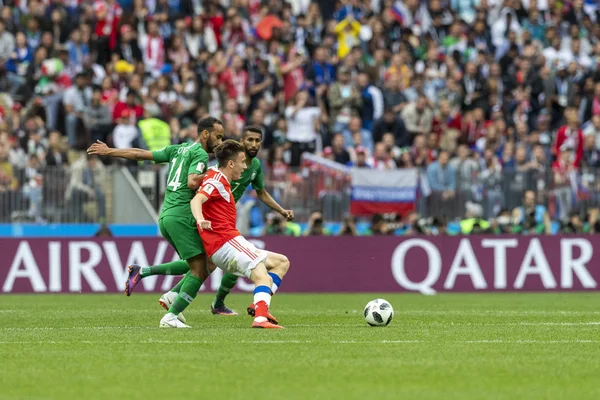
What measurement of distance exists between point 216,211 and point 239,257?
1.87 feet

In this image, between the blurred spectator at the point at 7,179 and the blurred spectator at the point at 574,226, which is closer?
the blurred spectator at the point at 7,179

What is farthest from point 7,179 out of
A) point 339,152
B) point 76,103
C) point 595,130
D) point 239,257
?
point 595,130

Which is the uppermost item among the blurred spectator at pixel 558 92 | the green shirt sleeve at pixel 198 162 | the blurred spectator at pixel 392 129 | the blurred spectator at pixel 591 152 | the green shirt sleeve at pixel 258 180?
the blurred spectator at pixel 558 92

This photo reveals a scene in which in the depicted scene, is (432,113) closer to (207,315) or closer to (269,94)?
(269,94)

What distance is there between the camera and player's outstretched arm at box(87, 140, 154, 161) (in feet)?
44.9

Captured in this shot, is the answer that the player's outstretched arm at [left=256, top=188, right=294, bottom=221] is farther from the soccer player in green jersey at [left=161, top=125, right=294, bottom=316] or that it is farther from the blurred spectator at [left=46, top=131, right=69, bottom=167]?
the blurred spectator at [left=46, top=131, right=69, bottom=167]

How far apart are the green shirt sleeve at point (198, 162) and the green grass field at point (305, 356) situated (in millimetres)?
1650

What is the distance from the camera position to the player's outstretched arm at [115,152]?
1368 centimetres

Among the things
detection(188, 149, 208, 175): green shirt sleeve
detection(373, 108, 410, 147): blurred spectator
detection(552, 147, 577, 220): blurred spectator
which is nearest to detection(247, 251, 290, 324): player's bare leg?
detection(188, 149, 208, 175): green shirt sleeve

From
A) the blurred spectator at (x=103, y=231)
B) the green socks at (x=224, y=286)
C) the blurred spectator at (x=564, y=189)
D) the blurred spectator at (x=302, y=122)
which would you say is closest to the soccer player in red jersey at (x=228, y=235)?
the green socks at (x=224, y=286)

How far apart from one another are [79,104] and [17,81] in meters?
Answer: 1.65

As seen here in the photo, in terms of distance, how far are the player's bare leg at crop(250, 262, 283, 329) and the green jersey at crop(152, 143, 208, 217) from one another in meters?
1.49

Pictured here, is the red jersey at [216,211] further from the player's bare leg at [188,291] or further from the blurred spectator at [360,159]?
the blurred spectator at [360,159]

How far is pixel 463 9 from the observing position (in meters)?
31.9
